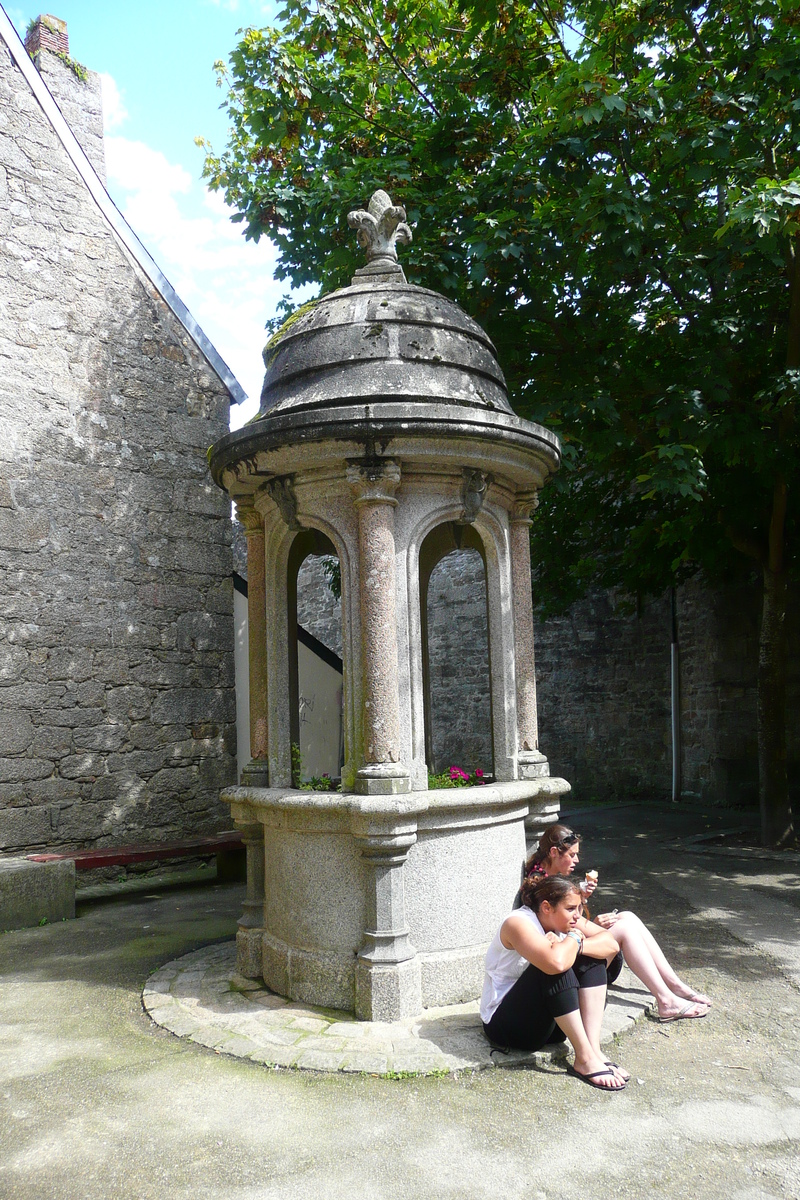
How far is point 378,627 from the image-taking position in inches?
158

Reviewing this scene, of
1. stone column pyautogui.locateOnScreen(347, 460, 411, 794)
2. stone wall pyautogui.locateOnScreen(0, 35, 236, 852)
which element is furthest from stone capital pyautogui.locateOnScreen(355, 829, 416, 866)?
stone wall pyautogui.locateOnScreen(0, 35, 236, 852)

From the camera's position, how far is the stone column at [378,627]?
398cm

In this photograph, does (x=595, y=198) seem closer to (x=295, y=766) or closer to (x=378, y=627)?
(x=378, y=627)

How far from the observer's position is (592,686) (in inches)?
528

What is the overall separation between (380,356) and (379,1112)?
3.16 m

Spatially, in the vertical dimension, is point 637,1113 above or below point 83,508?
below

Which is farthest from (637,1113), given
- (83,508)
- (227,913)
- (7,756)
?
(83,508)

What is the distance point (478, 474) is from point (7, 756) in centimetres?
446

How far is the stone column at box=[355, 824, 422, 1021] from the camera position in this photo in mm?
3816

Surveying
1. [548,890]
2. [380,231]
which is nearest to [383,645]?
[548,890]

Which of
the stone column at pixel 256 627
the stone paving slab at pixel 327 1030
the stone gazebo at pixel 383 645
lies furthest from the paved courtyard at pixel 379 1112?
the stone column at pixel 256 627

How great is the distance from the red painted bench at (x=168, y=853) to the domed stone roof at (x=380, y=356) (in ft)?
12.6

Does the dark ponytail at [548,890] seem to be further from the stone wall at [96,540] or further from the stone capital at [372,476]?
the stone wall at [96,540]

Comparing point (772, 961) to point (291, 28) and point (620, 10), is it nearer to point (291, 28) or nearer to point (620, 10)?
point (620, 10)
